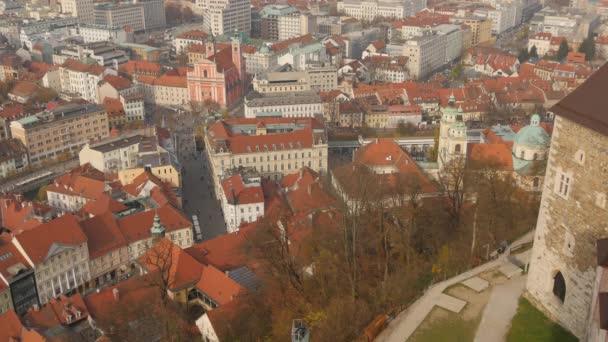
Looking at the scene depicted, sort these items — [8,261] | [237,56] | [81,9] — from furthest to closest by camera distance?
[81,9] → [237,56] → [8,261]

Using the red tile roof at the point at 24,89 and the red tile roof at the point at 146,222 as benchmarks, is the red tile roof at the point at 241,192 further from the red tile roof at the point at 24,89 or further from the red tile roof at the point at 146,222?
the red tile roof at the point at 24,89

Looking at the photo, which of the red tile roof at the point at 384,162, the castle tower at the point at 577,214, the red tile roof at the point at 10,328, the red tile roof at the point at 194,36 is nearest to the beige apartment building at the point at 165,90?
the red tile roof at the point at 194,36

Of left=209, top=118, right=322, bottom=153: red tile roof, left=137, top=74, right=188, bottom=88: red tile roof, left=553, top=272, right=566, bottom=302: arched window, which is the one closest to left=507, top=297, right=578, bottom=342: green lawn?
left=553, top=272, right=566, bottom=302: arched window

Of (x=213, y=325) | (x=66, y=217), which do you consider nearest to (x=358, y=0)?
(x=66, y=217)

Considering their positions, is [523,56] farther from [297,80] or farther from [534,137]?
[534,137]

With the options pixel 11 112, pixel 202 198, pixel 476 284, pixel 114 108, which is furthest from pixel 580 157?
pixel 114 108

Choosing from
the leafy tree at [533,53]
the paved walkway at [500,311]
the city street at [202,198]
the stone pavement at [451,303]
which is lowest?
the city street at [202,198]
